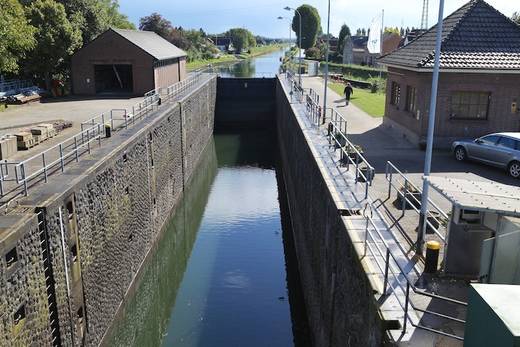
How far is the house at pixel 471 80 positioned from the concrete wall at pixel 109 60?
59.6 feet

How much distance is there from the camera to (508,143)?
17.1 m

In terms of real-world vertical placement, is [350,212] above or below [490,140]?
below

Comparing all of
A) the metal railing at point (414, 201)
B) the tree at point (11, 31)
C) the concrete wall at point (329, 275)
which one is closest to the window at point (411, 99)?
the concrete wall at point (329, 275)

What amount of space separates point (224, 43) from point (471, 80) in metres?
176

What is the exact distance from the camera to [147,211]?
1977cm

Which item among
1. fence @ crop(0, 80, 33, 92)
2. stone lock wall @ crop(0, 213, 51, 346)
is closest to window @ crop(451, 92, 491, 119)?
stone lock wall @ crop(0, 213, 51, 346)

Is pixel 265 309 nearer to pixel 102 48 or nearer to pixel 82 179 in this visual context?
pixel 82 179

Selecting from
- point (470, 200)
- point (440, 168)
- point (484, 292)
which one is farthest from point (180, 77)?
point (484, 292)

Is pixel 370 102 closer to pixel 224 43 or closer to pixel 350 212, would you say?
pixel 350 212

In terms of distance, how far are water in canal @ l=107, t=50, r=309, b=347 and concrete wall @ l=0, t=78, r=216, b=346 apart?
3.02ft

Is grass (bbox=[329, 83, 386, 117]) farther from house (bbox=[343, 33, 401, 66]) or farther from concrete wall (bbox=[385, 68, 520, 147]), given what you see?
house (bbox=[343, 33, 401, 66])

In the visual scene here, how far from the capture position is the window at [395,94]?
25.2m

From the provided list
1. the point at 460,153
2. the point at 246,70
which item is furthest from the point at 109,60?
the point at 246,70

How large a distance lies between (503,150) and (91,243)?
12.9 metres
